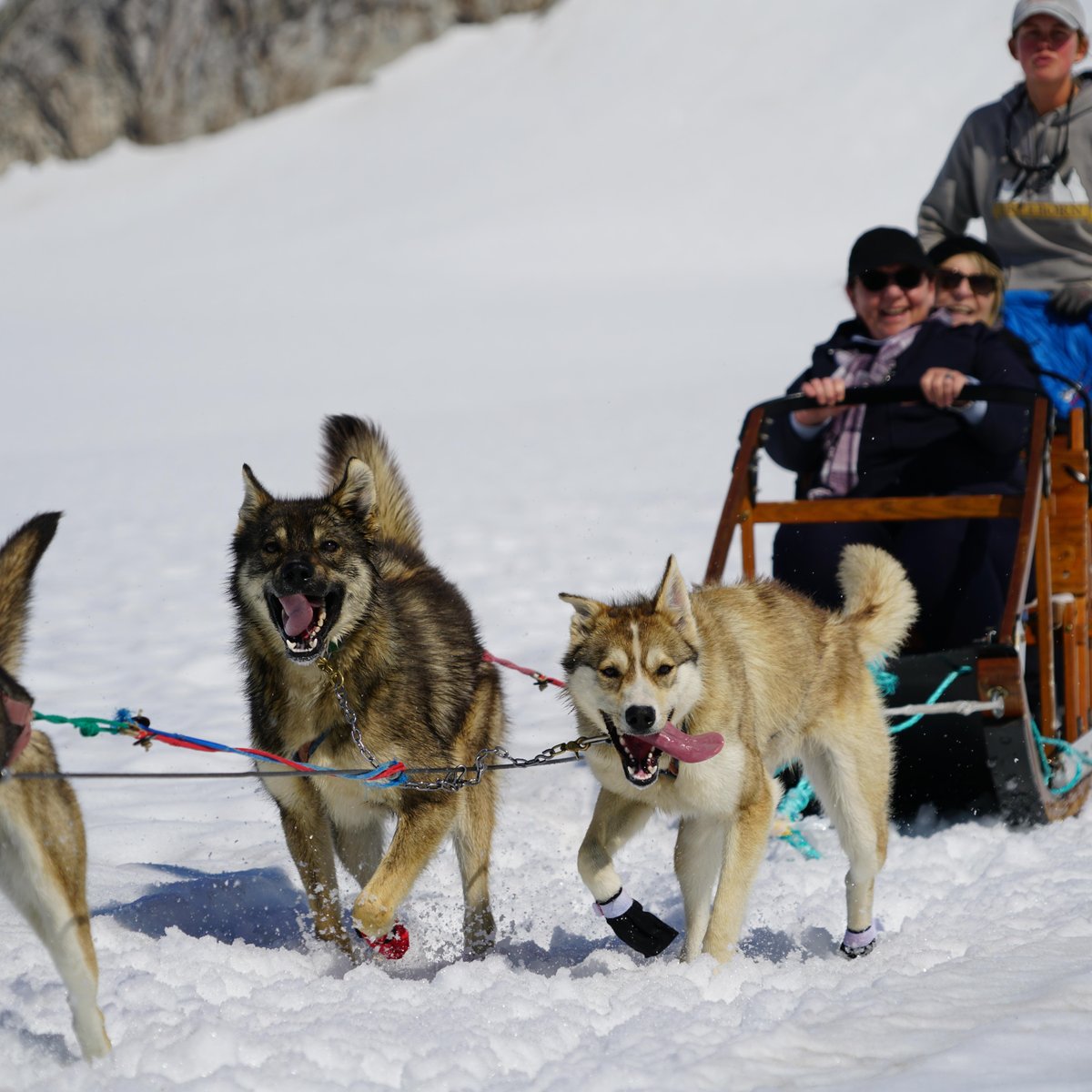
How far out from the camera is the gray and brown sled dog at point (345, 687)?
347cm

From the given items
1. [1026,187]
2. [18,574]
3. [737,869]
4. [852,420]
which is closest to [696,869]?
[737,869]

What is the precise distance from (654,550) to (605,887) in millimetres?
6031

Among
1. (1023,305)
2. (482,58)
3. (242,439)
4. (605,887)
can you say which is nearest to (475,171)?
(482,58)

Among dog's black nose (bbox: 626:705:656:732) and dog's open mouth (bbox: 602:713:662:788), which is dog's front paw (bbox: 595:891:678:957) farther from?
dog's black nose (bbox: 626:705:656:732)

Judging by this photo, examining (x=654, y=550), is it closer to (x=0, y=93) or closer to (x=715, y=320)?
(x=715, y=320)

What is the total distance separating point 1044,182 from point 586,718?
3204 millimetres

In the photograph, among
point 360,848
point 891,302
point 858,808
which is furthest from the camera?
point 891,302

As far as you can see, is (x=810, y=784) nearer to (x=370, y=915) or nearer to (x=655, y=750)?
(x=655, y=750)

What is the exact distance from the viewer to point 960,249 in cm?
525

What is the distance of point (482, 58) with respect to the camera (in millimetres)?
41188

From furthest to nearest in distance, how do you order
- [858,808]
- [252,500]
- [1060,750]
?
[1060,750] → [858,808] → [252,500]

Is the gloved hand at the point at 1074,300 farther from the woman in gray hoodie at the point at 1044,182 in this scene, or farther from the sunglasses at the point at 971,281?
the sunglasses at the point at 971,281

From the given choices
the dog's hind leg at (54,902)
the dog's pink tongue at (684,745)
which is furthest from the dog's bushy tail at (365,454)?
the dog's hind leg at (54,902)

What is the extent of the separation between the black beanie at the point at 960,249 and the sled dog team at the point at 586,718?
6.24 feet
